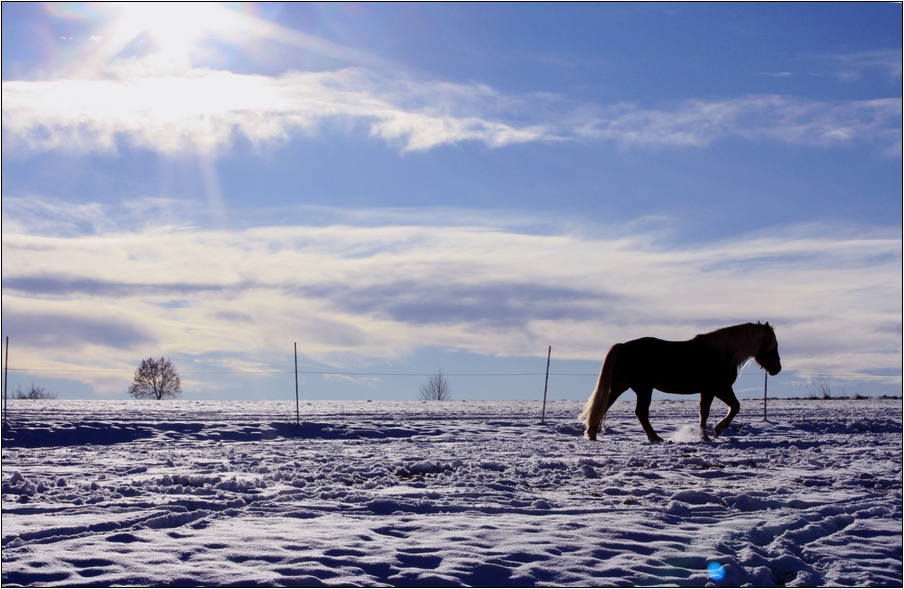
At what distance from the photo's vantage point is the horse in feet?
32.6

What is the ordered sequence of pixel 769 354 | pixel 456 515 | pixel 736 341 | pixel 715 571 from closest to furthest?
1. pixel 715 571
2. pixel 456 515
3. pixel 736 341
4. pixel 769 354

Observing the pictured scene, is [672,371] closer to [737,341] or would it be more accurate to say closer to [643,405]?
[643,405]

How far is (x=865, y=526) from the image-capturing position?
13.6 ft

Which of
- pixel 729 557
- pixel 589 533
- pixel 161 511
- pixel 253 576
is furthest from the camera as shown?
pixel 161 511

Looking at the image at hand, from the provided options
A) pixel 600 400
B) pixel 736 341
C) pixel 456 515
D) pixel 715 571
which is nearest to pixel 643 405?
pixel 600 400

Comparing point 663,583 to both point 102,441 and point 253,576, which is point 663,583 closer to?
point 253,576

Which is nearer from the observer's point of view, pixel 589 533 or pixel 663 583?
pixel 663 583

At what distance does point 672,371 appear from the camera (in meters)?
9.98

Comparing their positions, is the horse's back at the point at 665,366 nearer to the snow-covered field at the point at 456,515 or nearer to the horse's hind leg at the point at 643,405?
the horse's hind leg at the point at 643,405

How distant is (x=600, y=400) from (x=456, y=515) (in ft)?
18.9

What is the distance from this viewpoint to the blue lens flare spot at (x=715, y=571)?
3312 mm

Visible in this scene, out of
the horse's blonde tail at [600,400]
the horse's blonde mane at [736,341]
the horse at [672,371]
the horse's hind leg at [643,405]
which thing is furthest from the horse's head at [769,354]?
the horse's blonde tail at [600,400]

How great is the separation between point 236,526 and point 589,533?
1931 millimetres

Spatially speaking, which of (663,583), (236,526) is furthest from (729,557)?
(236,526)
